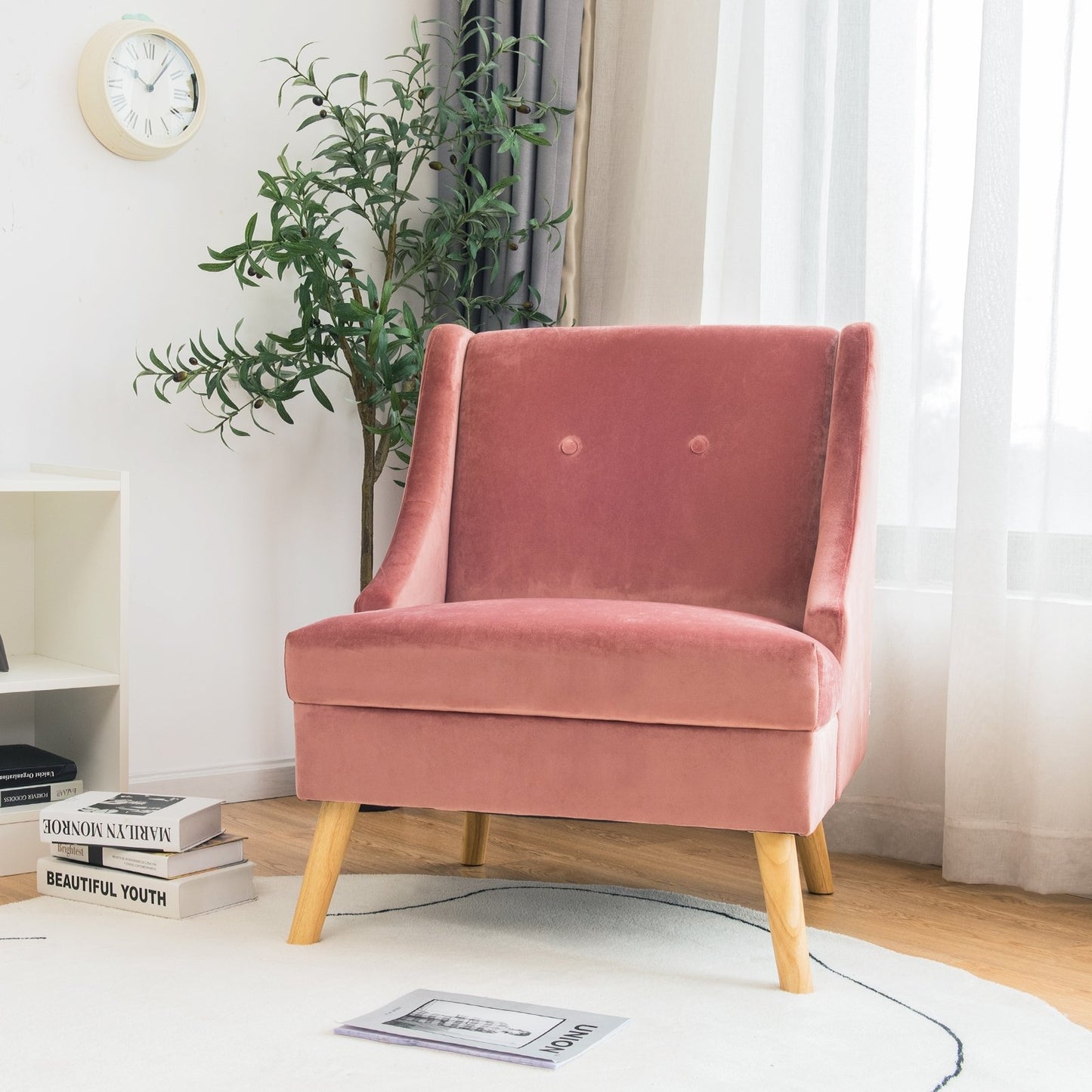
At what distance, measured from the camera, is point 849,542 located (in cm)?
175

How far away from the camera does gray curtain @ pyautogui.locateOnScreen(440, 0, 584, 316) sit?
2785 millimetres

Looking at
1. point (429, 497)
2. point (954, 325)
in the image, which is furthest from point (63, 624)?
point (954, 325)

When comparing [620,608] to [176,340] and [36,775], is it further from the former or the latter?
[176,340]

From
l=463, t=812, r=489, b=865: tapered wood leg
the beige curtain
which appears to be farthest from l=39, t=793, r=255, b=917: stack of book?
the beige curtain

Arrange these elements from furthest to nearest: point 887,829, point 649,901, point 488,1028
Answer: point 887,829 → point 649,901 → point 488,1028

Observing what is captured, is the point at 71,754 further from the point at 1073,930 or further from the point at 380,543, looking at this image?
the point at 1073,930

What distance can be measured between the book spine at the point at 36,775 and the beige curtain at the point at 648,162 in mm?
1419

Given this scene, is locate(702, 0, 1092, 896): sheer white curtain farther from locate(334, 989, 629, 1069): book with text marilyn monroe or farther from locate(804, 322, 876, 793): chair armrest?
locate(334, 989, 629, 1069): book with text marilyn monroe

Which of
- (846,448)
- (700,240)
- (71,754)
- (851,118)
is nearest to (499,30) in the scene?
(700,240)

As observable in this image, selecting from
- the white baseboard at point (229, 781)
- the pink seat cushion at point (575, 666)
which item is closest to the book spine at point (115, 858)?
the pink seat cushion at point (575, 666)

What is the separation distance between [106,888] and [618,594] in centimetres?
87

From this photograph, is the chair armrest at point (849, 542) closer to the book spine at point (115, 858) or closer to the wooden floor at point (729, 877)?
the wooden floor at point (729, 877)

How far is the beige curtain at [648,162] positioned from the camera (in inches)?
103

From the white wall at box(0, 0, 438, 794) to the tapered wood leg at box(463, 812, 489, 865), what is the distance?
0.78 m
